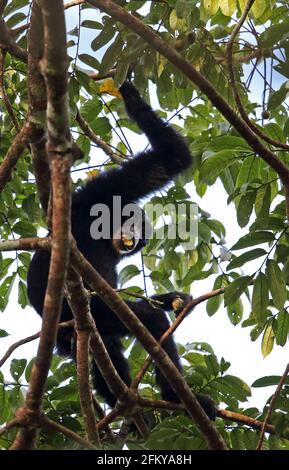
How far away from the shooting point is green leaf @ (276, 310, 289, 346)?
504 cm

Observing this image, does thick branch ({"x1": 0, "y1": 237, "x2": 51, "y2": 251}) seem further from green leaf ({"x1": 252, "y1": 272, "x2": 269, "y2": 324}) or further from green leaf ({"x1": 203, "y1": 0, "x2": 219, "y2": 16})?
green leaf ({"x1": 203, "y1": 0, "x2": 219, "y2": 16})

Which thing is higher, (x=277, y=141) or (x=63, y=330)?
(x=277, y=141)

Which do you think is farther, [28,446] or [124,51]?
[124,51]

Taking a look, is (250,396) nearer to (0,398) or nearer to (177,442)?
(177,442)

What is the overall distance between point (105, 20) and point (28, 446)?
2.74m

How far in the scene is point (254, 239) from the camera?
4.56 meters

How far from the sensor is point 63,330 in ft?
19.5

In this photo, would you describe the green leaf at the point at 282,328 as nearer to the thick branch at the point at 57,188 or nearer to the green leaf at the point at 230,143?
the green leaf at the point at 230,143

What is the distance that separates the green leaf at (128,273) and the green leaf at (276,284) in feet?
5.80

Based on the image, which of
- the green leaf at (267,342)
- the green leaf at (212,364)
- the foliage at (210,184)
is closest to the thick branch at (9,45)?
the foliage at (210,184)

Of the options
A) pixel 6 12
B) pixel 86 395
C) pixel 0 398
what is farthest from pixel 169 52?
pixel 0 398

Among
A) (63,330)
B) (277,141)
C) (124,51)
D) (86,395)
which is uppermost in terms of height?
(124,51)

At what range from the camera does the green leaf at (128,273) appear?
617cm

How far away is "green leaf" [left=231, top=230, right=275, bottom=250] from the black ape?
1.31 metres
